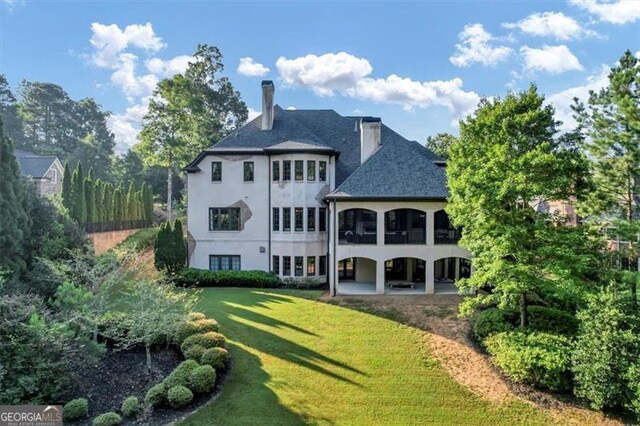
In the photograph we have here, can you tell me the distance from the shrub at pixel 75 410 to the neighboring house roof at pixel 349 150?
13938mm

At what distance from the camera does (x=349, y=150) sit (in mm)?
25922

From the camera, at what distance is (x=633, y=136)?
12.0m

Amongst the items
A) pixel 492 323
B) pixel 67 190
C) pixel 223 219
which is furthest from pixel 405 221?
pixel 67 190

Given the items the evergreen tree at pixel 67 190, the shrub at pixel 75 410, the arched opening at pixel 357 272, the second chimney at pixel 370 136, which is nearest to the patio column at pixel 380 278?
the arched opening at pixel 357 272

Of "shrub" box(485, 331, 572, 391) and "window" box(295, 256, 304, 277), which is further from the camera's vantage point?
"window" box(295, 256, 304, 277)

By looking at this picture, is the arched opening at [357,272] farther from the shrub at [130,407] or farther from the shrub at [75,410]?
the shrub at [75,410]

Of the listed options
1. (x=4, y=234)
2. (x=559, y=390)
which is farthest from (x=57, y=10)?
(x=559, y=390)

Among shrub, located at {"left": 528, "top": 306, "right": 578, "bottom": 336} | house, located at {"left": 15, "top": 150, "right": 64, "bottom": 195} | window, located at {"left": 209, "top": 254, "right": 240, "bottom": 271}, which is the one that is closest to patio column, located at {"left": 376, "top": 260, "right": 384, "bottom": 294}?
shrub, located at {"left": 528, "top": 306, "right": 578, "bottom": 336}

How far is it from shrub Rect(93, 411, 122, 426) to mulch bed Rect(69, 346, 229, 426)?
0.28 meters

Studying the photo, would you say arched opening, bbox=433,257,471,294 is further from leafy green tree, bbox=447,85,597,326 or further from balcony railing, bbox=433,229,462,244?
leafy green tree, bbox=447,85,597,326

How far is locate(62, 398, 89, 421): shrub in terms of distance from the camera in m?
9.80

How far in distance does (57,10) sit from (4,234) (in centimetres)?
1096

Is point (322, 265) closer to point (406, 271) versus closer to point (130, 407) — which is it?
point (406, 271)

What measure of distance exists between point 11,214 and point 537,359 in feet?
67.7
